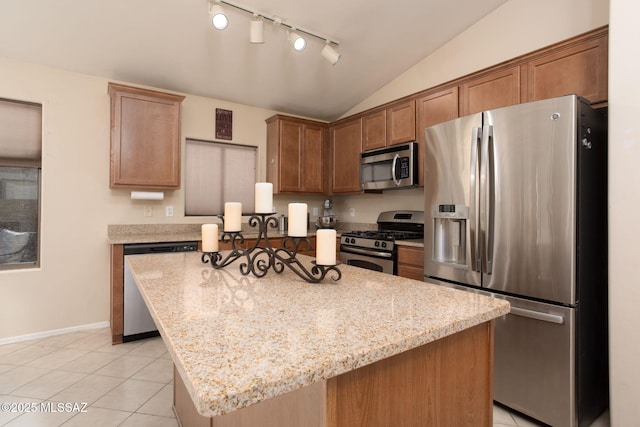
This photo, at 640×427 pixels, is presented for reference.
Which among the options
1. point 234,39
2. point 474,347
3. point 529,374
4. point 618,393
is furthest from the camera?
point 234,39

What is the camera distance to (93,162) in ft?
10.3

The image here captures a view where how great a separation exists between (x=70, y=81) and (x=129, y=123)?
66cm

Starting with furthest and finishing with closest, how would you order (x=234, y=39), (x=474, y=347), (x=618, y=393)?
(x=234, y=39) < (x=618, y=393) < (x=474, y=347)

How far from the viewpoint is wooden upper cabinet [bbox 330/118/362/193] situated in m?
3.84

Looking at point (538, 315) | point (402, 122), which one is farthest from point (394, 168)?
point (538, 315)

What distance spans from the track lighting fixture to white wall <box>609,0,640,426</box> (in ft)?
6.48

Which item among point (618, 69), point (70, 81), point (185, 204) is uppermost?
point (70, 81)

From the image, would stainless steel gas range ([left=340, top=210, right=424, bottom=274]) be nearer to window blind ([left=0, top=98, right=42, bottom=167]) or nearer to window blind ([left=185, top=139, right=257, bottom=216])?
window blind ([left=185, top=139, right=257, bottom=216])

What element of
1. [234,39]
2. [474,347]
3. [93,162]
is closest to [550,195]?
[474,347]

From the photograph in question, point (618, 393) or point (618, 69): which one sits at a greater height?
point (618, 69)

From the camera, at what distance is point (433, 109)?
9.95ft

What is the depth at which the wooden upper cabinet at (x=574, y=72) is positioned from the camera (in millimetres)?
2053

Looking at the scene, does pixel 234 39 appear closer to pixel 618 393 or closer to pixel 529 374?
pixel 529 374

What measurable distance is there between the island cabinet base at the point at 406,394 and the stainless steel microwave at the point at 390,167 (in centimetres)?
226
